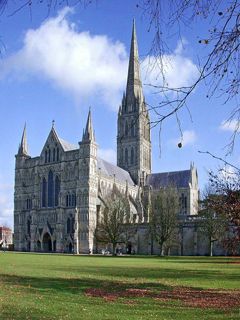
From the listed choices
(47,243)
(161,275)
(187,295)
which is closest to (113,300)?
(187,295)

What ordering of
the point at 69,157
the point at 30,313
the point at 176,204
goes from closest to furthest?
1. the point at 30,313
2. the point at 176,204
3. the point at 69,157

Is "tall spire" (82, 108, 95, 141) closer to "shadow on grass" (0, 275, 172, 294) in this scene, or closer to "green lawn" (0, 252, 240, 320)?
"shadow on grass" (0, 275, 172, 294)

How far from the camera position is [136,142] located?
11269 cm

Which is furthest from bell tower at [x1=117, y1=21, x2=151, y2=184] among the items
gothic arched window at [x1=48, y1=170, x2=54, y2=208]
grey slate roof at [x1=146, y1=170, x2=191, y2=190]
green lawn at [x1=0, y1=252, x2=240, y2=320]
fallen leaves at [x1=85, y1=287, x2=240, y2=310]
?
fallen leaves at [x1=85, y1=287, x2=240, y2=310]

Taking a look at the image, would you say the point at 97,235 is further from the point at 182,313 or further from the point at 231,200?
the point at 182,313

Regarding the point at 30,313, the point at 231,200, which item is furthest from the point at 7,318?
the point at 231,200

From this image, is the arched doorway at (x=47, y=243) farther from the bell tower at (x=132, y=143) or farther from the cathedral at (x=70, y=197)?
the bell tower at (x=132, y=143)

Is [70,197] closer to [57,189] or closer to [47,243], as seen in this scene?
[57,189]

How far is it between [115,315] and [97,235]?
236 feet

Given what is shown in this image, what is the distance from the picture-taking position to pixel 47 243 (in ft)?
293

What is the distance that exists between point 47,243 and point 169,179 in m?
35.6

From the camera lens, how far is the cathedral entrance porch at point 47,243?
290ft

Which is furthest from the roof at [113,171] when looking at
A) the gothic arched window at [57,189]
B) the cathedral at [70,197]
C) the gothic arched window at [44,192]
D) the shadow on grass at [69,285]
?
the shadow on grass at [69,285]

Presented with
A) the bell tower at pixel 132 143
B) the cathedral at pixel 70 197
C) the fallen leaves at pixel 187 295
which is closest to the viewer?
the fallen leaves at pixel 187 295
